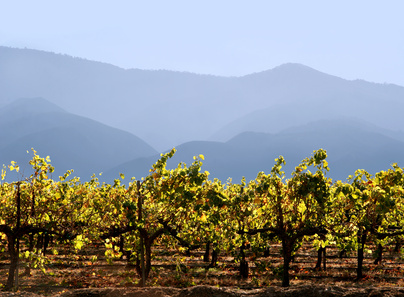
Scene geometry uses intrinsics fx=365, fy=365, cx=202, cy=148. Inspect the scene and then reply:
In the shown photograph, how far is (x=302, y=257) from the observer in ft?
96.8

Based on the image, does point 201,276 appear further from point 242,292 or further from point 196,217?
point 242,292

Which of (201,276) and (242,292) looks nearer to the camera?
(242,292)

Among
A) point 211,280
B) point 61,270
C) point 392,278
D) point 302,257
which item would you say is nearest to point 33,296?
point 211,280

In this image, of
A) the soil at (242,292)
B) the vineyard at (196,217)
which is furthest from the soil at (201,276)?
the soil at (242,292)

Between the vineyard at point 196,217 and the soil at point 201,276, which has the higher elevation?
the vineyard at point 196,217

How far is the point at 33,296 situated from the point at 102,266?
1538cm

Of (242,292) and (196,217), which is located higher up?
(196,217)

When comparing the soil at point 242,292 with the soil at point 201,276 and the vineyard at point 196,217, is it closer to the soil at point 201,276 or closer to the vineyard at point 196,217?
the vineyard at point 196,217

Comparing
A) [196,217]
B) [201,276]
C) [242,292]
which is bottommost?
[201,276]

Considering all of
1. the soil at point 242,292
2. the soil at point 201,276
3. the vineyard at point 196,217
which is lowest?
the soil at point 201,276

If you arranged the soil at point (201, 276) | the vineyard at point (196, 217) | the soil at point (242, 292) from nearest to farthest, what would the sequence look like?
the soil at point (242, 292) < the vineyard at point (196, 217) < the soil at point (201, 276)

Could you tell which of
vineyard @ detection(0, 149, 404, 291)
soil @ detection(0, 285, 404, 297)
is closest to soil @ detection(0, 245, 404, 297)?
vineyard @ detection(0, 149, 404, 291)

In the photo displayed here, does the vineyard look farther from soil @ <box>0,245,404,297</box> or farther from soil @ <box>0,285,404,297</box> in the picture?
soil @ <box>0,285,404,297</box>

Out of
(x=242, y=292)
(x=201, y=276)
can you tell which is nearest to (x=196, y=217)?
(x=242, y=292)
